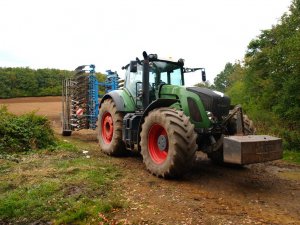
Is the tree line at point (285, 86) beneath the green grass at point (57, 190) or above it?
above

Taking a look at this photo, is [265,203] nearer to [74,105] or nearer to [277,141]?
[277,141]

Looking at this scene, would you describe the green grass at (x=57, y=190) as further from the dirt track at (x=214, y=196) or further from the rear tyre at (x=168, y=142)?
the rear tyre at (x=168, y=142)

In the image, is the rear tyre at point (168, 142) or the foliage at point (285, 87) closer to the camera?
the rear tyre at point (168, 142)

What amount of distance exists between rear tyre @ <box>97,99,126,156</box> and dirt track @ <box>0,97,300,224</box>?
0.97m

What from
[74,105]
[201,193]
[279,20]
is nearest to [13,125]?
[74,105]

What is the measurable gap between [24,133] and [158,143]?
476 centimetres

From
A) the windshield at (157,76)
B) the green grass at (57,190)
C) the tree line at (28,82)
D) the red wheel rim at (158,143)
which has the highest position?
the tree line at (28,82)

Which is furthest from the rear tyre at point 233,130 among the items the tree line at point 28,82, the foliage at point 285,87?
the tree line at point 28,82

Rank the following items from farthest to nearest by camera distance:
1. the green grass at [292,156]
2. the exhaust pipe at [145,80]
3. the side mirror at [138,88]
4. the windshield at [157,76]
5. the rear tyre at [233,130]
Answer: the green grass at [292,156] < the side mirror at [138,88] < the windshield at [157,76] < the exhaust pipe at [145,80] < the rear tyre at [233,130]

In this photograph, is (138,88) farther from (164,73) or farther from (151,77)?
(164,73)

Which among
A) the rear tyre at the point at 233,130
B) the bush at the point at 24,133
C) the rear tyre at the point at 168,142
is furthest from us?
the bush at the point at 24,133

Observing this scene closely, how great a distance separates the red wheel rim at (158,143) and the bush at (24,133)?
429cm

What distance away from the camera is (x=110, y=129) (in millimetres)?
9523

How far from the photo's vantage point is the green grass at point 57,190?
463cm
